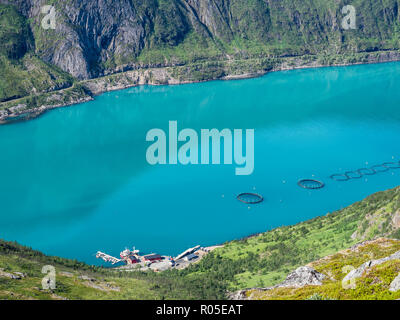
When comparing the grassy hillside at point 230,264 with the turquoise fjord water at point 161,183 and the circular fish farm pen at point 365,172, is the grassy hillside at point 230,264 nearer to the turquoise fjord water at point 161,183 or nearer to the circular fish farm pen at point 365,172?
the turquoise fjord water at point 161,183

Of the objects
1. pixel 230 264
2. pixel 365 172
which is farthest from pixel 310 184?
pixel 230 264

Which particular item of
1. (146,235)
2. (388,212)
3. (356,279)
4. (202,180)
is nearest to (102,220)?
(146,235)

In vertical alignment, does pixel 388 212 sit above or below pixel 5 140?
below

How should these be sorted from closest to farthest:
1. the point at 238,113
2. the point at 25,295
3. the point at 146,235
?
the point at 25,295 < the point at 146,235 < the point at 238,113

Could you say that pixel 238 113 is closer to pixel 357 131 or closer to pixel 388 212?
pixel 357 131

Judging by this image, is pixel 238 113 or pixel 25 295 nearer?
pixel 25 295

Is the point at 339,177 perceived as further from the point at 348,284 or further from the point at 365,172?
the point at 348,284
